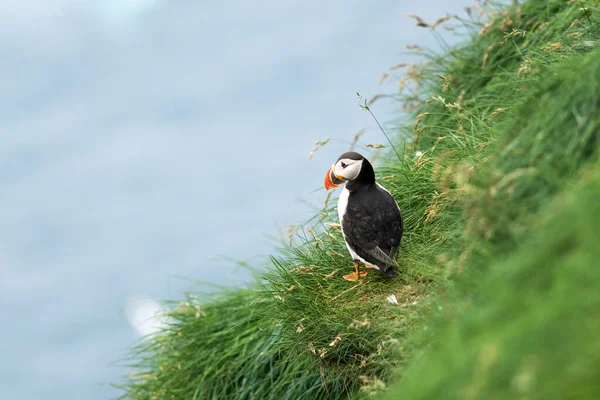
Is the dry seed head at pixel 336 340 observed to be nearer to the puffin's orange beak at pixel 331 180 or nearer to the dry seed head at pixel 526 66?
the puffin's orange beak at pixel 331 180

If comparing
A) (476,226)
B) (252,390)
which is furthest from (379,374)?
(476,226)

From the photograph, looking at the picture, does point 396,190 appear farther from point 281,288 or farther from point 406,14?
point 406,14

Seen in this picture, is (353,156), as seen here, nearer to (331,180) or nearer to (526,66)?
(331,180)

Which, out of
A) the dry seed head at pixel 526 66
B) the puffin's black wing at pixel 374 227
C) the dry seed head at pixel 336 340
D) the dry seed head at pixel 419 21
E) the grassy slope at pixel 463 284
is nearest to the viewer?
the grassy slope at pixel 463 284

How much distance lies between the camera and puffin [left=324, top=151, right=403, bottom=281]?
19.4ft

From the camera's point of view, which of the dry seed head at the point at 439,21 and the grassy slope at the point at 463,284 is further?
the dry seed head at the point at 439,21

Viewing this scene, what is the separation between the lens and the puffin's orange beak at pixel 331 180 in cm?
630

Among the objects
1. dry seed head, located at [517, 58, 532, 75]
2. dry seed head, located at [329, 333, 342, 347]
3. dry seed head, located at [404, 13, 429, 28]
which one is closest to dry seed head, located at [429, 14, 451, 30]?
dry seed head, located at [404, 13, 429, 28]

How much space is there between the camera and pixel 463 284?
12.3 feet

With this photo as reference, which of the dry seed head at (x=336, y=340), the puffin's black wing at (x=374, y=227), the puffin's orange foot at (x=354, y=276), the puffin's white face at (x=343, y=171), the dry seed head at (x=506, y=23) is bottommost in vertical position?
the dry seed head at (x=336, y=340)

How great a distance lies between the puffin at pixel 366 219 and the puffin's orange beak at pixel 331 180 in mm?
19

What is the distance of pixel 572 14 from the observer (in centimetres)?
817

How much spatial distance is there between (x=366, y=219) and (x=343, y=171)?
1.41 ft

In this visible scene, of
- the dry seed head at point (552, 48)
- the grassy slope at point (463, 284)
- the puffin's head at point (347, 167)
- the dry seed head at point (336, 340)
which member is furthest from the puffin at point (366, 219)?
the dry seed head at point (552, 48)
